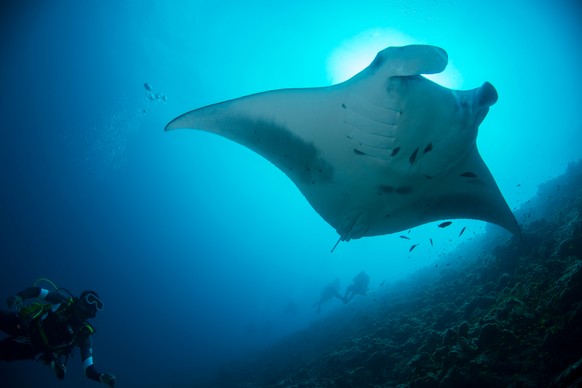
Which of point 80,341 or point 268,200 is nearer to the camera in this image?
point 80,341

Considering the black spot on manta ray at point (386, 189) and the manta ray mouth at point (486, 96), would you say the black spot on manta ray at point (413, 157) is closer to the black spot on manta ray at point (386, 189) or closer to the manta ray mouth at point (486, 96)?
the black spot on manta ray at point (386, 189)

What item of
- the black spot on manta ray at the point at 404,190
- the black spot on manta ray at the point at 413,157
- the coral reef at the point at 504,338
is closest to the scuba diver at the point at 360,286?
A: the coral reef at the point at 504,338

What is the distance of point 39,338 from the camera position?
16.4 ft

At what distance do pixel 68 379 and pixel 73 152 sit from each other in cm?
2470

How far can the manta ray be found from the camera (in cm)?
238

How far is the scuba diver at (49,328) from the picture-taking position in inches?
194

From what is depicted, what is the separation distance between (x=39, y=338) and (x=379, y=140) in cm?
673

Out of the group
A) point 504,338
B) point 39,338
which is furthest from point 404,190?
point 39,338

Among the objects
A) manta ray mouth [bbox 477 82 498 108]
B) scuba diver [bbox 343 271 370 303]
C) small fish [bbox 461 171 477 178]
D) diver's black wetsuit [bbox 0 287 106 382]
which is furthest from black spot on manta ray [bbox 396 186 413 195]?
scuba diver [bbox 343 271 370 303]

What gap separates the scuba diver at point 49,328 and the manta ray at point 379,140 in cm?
480

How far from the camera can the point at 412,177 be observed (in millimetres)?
3115

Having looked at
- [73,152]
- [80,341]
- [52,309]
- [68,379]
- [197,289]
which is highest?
[73,152]

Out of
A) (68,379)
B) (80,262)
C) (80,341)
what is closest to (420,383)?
(80,341)

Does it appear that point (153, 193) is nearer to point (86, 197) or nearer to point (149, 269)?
point (86, 197)
